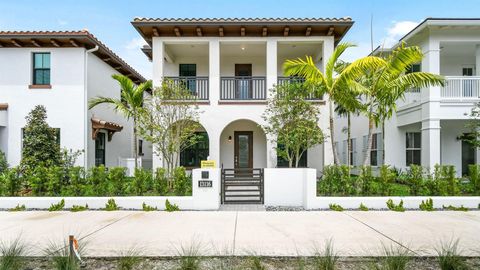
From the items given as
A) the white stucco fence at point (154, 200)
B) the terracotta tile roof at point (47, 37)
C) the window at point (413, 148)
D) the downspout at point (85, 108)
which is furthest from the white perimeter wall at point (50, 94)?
the window at point (413, 148)

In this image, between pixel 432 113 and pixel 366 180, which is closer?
pixel 366 180

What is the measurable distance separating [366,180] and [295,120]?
3.42m

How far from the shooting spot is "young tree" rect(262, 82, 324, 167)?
11.5m

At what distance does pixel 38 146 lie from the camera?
38.1ft

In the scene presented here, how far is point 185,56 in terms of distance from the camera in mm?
16047

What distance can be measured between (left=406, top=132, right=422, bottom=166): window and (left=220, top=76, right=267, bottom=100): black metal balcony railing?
827 cm

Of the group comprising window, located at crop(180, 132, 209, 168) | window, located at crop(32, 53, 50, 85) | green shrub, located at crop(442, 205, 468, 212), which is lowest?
green shrub, located at crop(442, 205, 468, 212)

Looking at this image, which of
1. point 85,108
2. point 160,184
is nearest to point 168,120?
point 160,184

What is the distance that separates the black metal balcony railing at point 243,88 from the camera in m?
14.1

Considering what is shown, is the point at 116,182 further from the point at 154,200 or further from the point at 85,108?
the point at 85,108

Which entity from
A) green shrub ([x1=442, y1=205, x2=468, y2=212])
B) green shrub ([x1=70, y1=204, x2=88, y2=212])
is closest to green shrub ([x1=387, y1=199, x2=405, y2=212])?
green shrub ([x1=442, y1=205, x2=468, y2=212])

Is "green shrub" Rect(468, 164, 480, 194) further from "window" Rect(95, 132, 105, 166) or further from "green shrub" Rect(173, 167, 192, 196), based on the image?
"window" Rect(95, 132, 105, 166)

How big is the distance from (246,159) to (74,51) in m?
9.47

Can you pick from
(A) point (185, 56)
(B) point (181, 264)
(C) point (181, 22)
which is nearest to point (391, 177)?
(B) point (181, 264)
